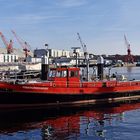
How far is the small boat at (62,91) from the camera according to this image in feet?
139

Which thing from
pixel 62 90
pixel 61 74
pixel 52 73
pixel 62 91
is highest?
pixel 52 73

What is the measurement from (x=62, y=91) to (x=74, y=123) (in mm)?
9650

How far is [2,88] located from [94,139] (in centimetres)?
1514

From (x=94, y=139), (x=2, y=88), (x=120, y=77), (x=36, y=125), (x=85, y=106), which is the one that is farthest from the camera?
(x=120, y=77)

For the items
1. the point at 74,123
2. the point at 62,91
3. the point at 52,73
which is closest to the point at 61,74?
the point at 52,73

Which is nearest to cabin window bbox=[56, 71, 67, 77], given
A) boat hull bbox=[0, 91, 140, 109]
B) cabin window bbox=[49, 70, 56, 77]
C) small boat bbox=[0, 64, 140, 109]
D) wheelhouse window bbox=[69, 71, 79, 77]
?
small boat bbox=[0, 64, 140, 109]

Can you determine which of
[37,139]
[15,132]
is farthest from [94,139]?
[15,132]

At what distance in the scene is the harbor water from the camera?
30828 millimetres

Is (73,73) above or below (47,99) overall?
above

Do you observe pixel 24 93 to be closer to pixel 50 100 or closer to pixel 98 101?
pixel 50 100

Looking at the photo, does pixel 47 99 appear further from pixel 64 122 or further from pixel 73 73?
pixel 64 122

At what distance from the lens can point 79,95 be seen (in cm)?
4666

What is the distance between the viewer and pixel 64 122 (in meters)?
36.7

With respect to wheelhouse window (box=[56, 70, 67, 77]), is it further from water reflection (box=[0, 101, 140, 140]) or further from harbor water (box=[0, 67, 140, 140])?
water reflection (box=[0, 101, 140, 140])
